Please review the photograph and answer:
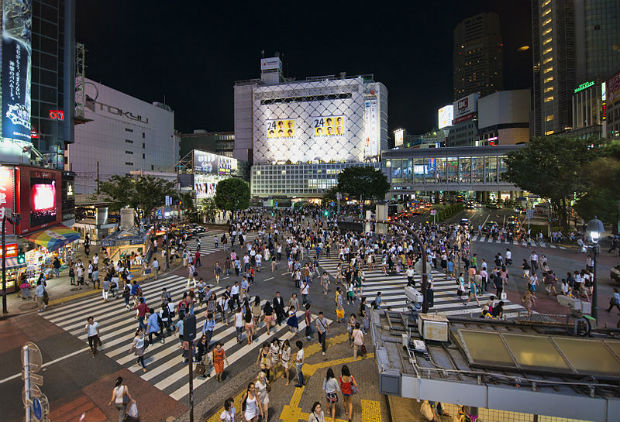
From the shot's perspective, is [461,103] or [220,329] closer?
[220,329]

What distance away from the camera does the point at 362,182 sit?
212 ft

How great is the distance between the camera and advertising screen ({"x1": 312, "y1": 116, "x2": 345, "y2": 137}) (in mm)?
101562

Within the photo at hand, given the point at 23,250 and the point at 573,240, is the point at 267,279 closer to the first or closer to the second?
the point at 23,250

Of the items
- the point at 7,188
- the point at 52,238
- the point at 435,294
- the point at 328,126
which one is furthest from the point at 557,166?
the point at 328,126

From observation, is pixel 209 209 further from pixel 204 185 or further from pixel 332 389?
pixel 332 389

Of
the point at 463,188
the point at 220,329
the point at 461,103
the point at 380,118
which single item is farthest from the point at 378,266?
the point at 461,103

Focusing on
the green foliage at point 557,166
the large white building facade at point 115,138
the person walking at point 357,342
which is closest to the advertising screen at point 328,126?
the large white building facade at point 115,138

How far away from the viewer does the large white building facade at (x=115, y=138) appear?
65.9 metres

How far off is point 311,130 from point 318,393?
9966 cm

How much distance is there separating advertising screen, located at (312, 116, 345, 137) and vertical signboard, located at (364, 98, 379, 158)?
7.58 m

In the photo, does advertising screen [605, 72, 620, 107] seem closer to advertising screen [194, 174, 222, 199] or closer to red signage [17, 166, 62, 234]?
advertising screen [194, 174, 222, 199]

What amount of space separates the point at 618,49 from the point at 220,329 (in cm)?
12338

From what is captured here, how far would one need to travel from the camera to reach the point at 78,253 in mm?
30141

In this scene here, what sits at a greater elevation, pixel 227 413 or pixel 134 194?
pixel 134 194
